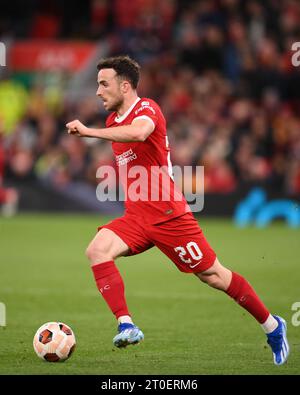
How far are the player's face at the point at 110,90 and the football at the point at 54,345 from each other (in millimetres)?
1709

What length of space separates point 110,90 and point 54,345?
1.92 metres

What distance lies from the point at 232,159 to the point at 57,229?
3.95m

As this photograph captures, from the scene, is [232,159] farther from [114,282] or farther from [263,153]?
[114,282]

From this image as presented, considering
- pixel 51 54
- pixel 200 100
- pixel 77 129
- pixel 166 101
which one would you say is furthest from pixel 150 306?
pixel 51 54

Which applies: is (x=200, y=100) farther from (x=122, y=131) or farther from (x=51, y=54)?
(x=122, y=131)

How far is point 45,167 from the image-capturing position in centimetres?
2025

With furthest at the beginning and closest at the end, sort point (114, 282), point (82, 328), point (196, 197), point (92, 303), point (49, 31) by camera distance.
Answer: point (49, 31) < point (196, 197) < point (92, 303) < point (82, 328) < point (114, 282)

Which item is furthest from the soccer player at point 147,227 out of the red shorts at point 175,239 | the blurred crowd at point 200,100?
the blurred crowd at point 200,100

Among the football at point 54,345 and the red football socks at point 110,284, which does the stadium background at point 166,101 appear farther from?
the football at point 54,345

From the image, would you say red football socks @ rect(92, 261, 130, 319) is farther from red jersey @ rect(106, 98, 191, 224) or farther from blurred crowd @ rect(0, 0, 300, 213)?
blurred crowd @ rect(0, 0, 300, 213)

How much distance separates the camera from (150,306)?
10.0 m

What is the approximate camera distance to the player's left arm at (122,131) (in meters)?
6.70

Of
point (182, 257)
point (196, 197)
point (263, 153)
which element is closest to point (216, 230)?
point (196, 197)

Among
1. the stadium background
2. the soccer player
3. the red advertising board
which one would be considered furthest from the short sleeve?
the red advertising board
